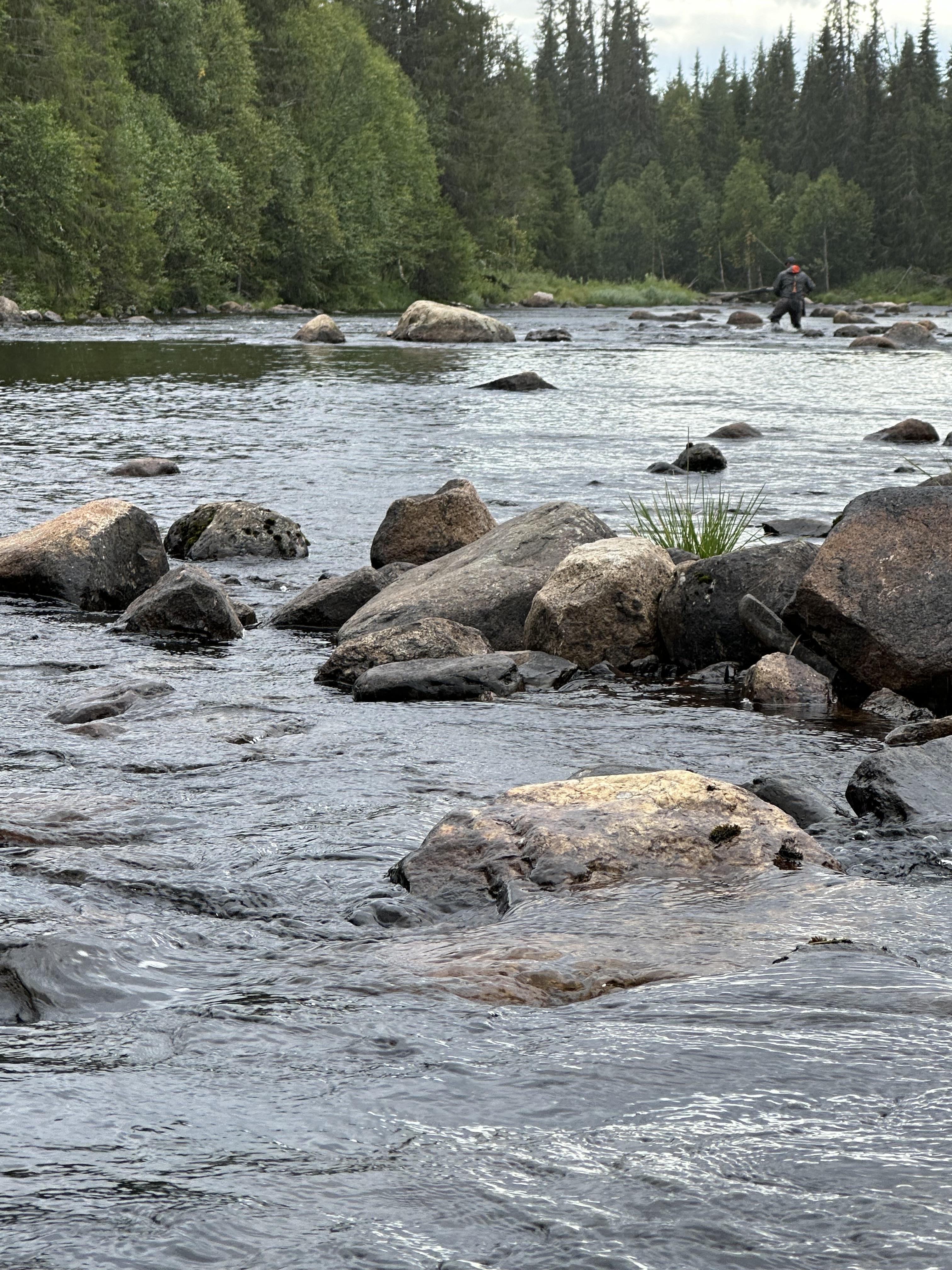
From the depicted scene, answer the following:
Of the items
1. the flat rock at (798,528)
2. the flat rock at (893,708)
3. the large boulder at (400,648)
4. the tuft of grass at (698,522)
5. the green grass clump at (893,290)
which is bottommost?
the flat rock at (893,708)

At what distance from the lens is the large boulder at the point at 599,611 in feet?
27.7

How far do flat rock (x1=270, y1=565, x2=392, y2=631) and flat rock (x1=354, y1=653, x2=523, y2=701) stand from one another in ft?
5.64

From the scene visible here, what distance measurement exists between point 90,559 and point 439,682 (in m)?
3.49

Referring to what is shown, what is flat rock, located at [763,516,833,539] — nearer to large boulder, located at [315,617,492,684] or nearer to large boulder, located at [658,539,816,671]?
large boulder, located at [658,539,816,671]

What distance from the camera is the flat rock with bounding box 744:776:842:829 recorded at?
5617mm

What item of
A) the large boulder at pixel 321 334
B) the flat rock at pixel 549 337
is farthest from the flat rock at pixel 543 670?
the flat rock at pixel 549 337

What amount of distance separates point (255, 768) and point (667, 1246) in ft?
12.6

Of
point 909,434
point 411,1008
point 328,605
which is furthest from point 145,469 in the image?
point 411,1008

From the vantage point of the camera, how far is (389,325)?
48094mm

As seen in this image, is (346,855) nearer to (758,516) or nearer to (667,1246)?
(667,1246)

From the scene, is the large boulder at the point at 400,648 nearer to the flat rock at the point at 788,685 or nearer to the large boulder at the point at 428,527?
the flat rock at the point at 788,685

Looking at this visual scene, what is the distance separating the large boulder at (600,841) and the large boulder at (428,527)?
584 cm

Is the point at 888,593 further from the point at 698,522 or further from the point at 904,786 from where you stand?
the point at 698,522

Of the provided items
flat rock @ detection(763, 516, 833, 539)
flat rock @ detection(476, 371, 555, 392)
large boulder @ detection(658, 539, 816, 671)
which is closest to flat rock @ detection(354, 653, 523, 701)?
large boulder @ detection(658, 539, 816, 671)
